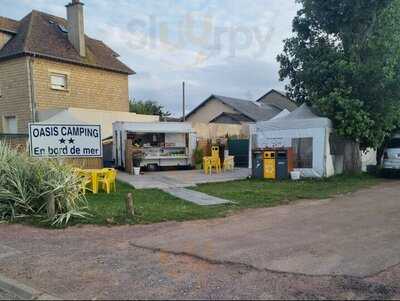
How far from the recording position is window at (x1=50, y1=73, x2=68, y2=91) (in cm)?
2586

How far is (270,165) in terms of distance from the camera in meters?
17.4

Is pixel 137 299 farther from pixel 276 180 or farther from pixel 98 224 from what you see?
pixel 276 180

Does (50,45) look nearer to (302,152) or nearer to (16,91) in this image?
(16,91)

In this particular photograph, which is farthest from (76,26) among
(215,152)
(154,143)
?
(215,152)

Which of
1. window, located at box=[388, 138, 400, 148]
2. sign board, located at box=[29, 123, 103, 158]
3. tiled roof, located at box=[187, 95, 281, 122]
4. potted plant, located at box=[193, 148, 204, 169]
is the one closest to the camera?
sign board, located at box=[29, 123, 103, 158]

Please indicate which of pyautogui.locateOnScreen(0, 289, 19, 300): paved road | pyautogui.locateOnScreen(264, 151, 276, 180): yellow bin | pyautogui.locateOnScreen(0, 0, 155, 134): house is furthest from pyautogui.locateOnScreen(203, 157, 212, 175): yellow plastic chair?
pyautogui.locateOnScreen(0, 289, 19, 300): paved road

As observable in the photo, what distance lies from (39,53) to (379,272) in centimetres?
2387

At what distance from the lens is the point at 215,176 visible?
1872 centimetres

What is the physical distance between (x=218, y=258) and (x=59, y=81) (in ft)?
75.8

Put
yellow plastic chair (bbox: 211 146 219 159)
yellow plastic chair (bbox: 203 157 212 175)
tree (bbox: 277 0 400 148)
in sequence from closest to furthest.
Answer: tree (bbox: 277 0 400 148) → yellow plastic chair (bbox: 203 157 212 175) → yellow plastic chair (bbox: 211 146 219 159)

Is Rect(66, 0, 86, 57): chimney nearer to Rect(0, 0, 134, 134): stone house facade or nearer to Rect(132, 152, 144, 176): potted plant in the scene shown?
Rect(0, 0, 134, 134): stone house facade

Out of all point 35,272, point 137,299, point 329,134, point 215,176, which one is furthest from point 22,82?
point 137,299

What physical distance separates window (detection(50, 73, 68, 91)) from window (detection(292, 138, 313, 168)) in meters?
15.8

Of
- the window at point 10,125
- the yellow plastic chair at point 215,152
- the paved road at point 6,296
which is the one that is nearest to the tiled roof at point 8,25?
the window at point 10,125
